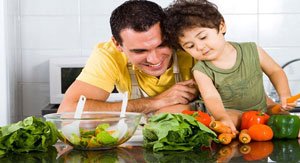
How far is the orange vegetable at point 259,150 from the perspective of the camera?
1273mm

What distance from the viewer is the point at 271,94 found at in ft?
10.8

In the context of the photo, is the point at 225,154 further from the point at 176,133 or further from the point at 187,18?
the point at 187,18

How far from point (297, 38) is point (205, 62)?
5.32 ft

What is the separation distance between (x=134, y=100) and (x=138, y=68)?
162mm

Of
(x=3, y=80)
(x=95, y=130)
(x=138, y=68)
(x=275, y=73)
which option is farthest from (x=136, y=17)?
(x=3, y=80)

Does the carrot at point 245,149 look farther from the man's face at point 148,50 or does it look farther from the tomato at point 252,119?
the man's face at point 148,50

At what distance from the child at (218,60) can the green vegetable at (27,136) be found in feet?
1.98

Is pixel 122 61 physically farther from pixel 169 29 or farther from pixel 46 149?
pixel 46 149

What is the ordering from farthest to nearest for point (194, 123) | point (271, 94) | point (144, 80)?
1. point (271, 94)
2. point (144, 80)
3. point (194, 123)

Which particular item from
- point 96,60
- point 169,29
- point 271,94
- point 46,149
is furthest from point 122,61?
point 271,94

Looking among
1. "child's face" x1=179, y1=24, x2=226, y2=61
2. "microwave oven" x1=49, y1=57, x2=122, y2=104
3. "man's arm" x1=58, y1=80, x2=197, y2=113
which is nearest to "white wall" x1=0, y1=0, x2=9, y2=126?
"microwave oven" x1=49, y1=57, x2=122, y2=104

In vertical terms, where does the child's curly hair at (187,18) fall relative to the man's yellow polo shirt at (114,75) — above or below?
above

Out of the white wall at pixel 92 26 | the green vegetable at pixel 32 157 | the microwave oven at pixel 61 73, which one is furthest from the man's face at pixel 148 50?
the white wall at pixel 92 26

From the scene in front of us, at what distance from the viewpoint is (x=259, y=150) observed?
4.48 ft
